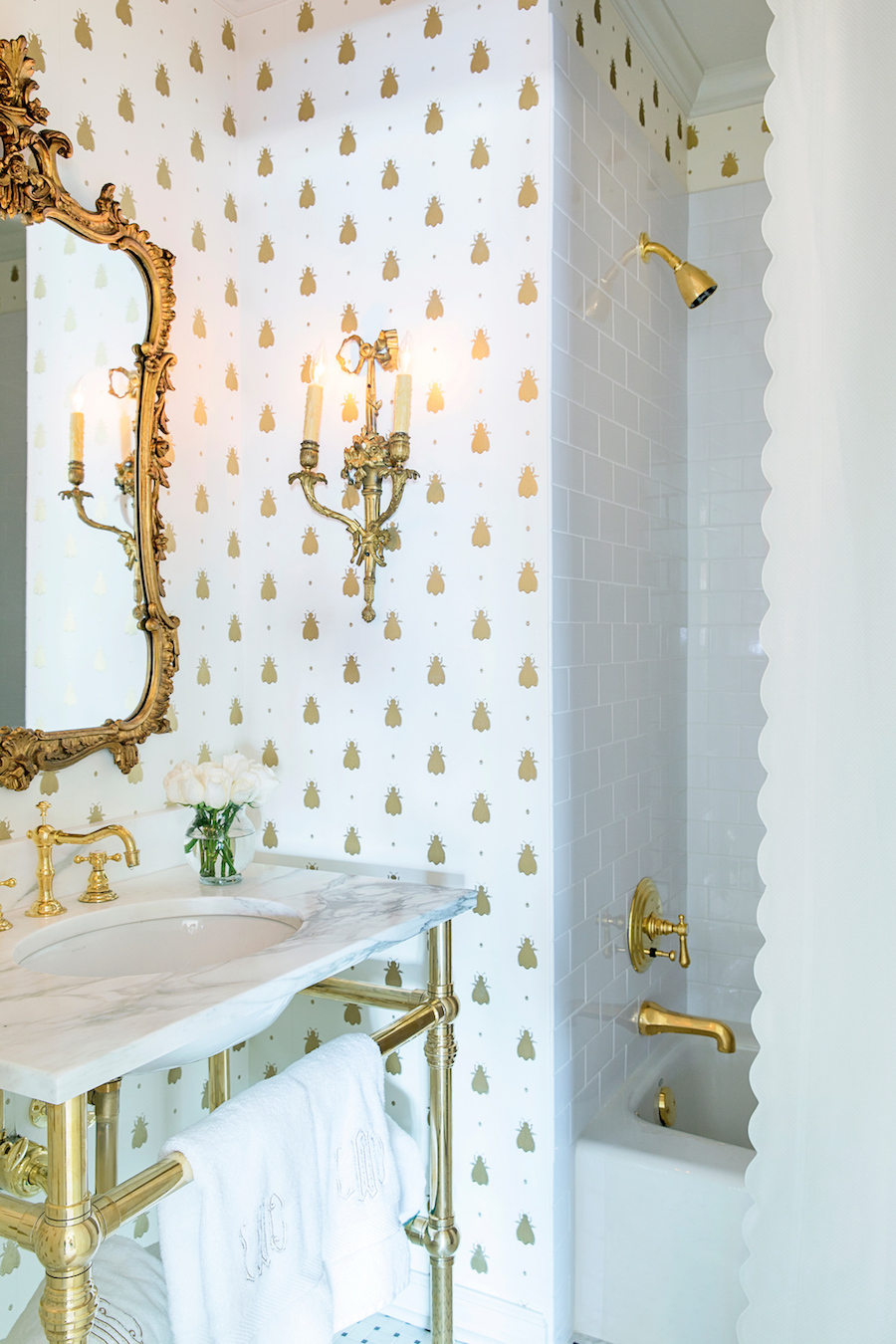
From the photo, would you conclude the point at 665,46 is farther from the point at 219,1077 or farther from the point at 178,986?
the point at 219,1077

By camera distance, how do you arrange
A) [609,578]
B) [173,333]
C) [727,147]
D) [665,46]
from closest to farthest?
[173,333] → [609,578] → [665,46] → [727,147]

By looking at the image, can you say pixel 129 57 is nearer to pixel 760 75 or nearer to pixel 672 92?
pixel 672 92

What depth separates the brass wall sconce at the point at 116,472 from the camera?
5.34ft

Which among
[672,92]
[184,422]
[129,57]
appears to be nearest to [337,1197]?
[184,422]

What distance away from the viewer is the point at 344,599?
195cm

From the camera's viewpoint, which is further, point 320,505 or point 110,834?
point 320,505

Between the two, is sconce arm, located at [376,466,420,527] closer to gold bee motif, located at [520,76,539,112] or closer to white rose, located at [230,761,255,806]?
white rose, located at [230,761,255,806]

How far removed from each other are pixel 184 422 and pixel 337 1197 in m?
1.37

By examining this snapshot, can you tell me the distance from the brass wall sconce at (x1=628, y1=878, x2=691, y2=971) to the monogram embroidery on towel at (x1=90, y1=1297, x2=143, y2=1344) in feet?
4.03

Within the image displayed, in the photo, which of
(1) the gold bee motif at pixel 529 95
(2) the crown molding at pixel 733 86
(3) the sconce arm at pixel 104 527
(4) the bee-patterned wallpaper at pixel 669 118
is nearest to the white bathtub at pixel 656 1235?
(3) the sconce arm at pixel 104 527

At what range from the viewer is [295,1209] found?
1253mm

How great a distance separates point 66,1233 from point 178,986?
11.4 inches

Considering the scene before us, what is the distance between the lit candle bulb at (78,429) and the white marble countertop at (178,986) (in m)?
0.73

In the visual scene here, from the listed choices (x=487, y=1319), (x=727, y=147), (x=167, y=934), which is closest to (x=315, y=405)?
(x=167, y=934)
